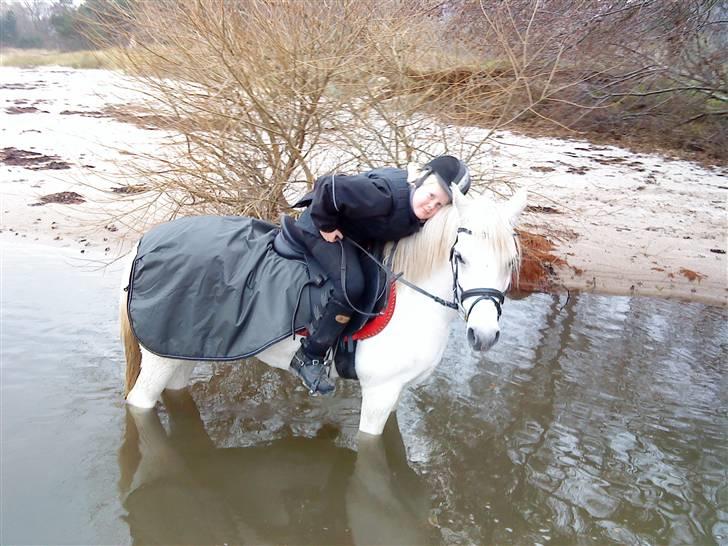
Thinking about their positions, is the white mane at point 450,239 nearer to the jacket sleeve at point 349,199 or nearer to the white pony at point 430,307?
the white pony at point 430,307

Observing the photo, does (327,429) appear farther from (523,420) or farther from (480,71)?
(480,71)

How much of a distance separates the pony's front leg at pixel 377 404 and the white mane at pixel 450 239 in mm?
623

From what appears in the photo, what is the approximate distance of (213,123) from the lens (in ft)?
17.6

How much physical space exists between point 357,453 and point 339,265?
1.31m

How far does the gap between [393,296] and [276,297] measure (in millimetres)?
592

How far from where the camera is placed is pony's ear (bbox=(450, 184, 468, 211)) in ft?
8.45

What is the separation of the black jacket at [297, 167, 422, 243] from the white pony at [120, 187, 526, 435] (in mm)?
143

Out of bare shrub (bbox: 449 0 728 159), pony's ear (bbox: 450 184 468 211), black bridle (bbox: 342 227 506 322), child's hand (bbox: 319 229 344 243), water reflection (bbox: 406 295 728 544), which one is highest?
bare shrub (bbox: 449 0 728 159)

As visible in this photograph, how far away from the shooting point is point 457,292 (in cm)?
266

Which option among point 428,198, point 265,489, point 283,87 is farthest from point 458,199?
point 283,87

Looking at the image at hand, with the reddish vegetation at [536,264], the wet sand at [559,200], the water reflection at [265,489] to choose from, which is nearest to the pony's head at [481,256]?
the water reflection at [265,489]

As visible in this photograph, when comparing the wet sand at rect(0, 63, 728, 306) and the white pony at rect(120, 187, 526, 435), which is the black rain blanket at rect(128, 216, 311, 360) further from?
the wet sand at rect(0, 63, 728, 306)

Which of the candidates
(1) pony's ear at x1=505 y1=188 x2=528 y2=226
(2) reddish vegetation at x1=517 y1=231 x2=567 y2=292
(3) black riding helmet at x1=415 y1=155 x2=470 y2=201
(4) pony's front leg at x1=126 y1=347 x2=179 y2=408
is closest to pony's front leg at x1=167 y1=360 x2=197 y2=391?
(4) pony's front leg at x1=126 y1=347 x2=179 y2=408

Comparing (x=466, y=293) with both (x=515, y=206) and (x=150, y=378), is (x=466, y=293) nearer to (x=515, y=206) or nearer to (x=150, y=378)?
(x=515, y=206)
